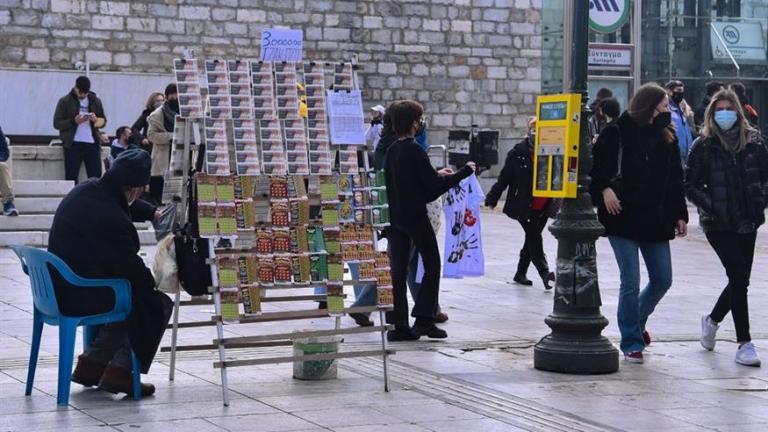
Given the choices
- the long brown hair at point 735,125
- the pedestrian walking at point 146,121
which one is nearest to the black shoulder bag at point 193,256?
the long brown hair at point 735,125

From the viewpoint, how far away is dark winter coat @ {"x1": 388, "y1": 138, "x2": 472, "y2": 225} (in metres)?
10.1

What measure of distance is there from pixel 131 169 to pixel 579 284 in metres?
2.99

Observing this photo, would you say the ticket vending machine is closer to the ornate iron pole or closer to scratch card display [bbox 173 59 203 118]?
the ornate iron pole

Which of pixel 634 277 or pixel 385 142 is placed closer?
pixel 634 277

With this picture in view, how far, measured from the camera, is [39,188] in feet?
59.5

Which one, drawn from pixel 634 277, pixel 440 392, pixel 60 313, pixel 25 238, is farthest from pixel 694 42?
pixel 60 313

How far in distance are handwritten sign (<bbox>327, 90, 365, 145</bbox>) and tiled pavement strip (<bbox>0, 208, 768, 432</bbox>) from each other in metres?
1.46

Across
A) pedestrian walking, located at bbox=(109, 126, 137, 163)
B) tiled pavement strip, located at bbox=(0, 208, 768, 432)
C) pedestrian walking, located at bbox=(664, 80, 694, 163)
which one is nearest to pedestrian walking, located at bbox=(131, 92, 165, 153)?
pedestrian walking, located at bbox=(109, 126, 137, 163)

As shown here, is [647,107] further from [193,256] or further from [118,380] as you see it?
[118,380]

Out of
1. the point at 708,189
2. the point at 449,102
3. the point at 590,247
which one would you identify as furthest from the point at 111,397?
the point at 449,102

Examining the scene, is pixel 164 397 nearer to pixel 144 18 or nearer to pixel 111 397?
pixel 111 397

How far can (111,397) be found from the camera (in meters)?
7.99

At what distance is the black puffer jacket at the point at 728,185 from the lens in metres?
9.41

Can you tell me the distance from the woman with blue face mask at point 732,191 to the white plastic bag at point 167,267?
354 centimetres
